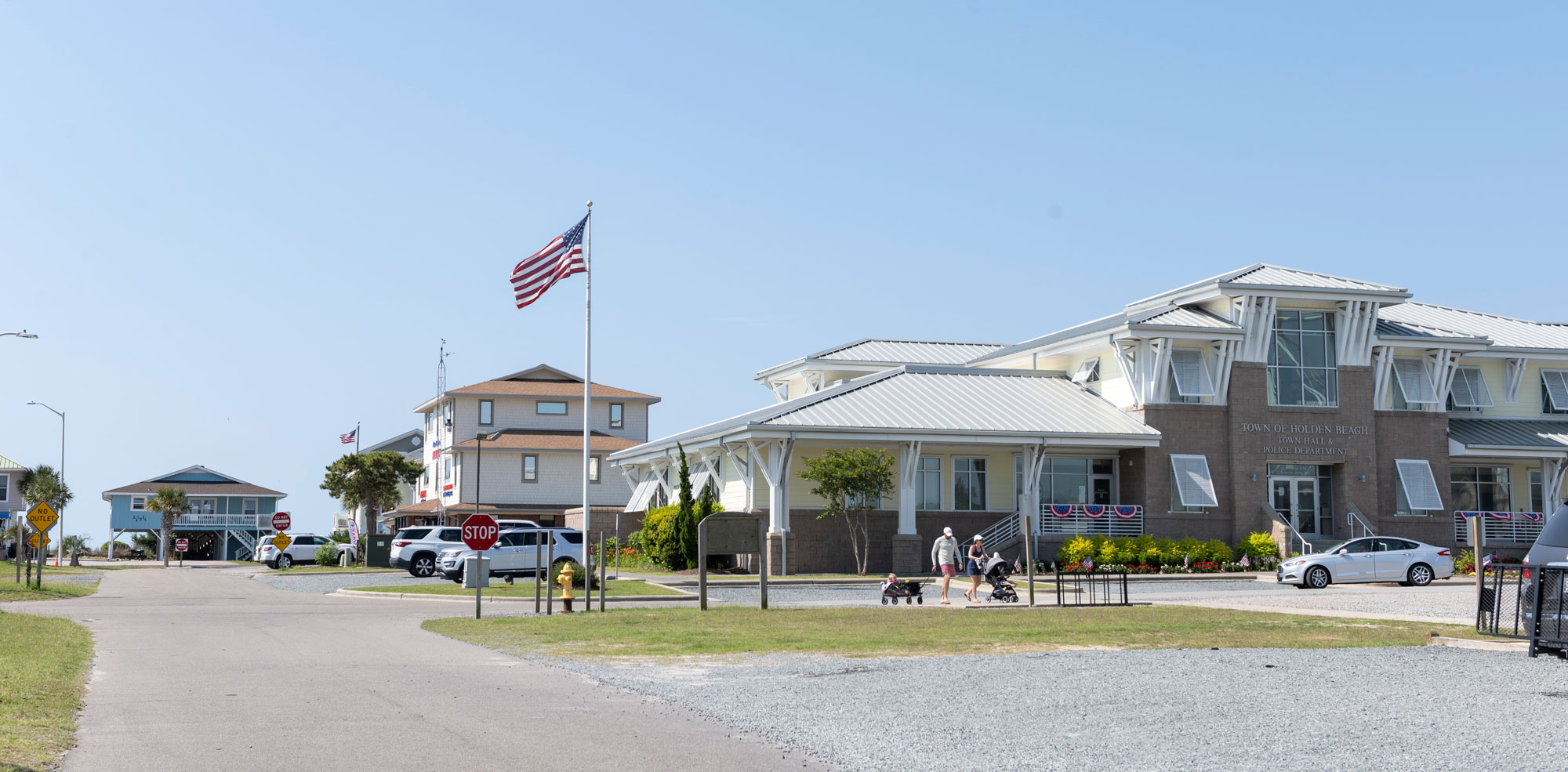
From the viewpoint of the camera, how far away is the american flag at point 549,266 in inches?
1199

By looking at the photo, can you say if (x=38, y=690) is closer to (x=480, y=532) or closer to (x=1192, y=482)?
(x=480, y=532)

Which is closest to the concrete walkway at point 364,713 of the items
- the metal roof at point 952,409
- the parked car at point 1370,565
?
the metal roof at point 952,409

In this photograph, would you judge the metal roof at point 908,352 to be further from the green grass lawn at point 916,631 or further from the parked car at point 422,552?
the green grass lawn at point 916,631

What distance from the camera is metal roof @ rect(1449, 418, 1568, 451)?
45562 millimetres

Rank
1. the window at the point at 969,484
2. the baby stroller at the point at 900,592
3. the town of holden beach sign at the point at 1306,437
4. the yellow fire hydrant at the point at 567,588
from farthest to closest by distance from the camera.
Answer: the town of holden beach sign at the point at 1306,437, the window at the point at 969,484, the baby stroller at the point at 900,592, the yellow fire hydrant at the point at 567,588

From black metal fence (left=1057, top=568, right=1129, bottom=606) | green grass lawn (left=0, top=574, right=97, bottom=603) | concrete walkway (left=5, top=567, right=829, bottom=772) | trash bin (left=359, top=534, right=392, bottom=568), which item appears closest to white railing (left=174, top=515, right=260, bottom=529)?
trash bin (left=359, top=534, right=392, bottom=568)

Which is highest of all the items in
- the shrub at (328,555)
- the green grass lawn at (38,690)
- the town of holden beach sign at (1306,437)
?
the town of holden beach sign at (1306,437)

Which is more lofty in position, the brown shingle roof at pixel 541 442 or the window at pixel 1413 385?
the window at pixel 1413 385

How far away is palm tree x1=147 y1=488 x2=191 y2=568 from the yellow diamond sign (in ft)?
142

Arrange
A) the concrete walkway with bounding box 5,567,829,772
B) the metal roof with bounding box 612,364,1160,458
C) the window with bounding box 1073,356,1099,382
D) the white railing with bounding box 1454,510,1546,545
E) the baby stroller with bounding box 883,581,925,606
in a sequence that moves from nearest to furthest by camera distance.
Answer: the concrete walkway with bounding box 5,567,829,772
the baby stroller with bounding box 883,581,925,606
the metal roof with bounding box 612,364,1160,458
the white railing with bounding box 1454,510,1546,545
the window with bounding box 1073,356,1099,382

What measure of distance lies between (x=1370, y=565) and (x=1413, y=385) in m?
14.0

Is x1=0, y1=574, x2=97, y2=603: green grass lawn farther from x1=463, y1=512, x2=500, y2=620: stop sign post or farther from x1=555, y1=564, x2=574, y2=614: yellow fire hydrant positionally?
x1=555, y1=564, x2=574, y2=614: yellow fire hydrant

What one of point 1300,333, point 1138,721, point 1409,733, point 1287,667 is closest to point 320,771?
point 1138,721

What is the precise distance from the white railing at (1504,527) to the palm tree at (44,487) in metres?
65.3
